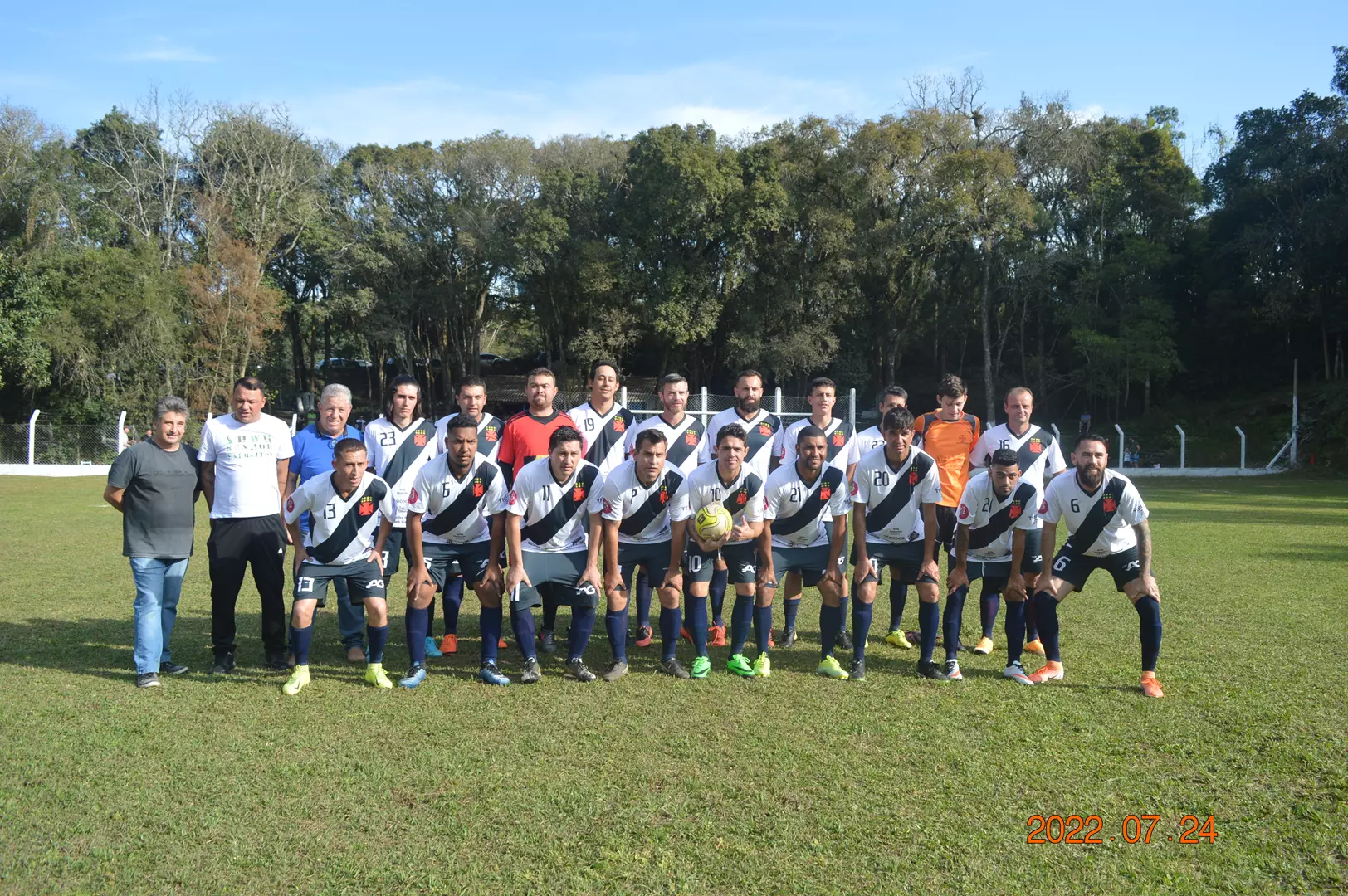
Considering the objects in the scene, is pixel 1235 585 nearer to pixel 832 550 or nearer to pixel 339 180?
pixel 832 550

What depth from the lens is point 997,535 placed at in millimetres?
6367

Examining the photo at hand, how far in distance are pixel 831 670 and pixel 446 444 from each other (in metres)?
3.20

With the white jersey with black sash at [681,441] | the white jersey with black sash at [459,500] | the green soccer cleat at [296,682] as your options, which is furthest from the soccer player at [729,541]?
the green soccer cleat at [296,682]

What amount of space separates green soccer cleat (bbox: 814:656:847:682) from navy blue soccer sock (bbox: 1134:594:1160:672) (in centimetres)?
190

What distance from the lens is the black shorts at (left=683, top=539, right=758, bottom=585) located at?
6312mm

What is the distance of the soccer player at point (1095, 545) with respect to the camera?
5.86m

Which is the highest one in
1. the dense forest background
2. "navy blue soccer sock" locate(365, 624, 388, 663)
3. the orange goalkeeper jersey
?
the dense forest background

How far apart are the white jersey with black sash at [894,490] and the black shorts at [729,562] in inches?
33.7

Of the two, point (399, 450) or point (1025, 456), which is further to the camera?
point (1025, 456)

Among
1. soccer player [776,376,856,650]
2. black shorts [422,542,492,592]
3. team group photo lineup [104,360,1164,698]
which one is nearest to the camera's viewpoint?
team group photo lineup [104,360,1164,698]

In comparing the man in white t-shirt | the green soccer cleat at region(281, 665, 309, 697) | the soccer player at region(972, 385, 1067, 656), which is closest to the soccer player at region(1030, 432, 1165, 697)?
the soccer player at region(972, 385, 1067, 656)

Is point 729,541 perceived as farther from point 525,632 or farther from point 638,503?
point 525,632

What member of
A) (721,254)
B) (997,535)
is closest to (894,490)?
(997,535)

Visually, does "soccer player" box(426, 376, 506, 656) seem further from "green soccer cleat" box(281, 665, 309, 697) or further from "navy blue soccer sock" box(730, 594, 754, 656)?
"navy blue soccer sock" box(730, 594, 754, 656)
